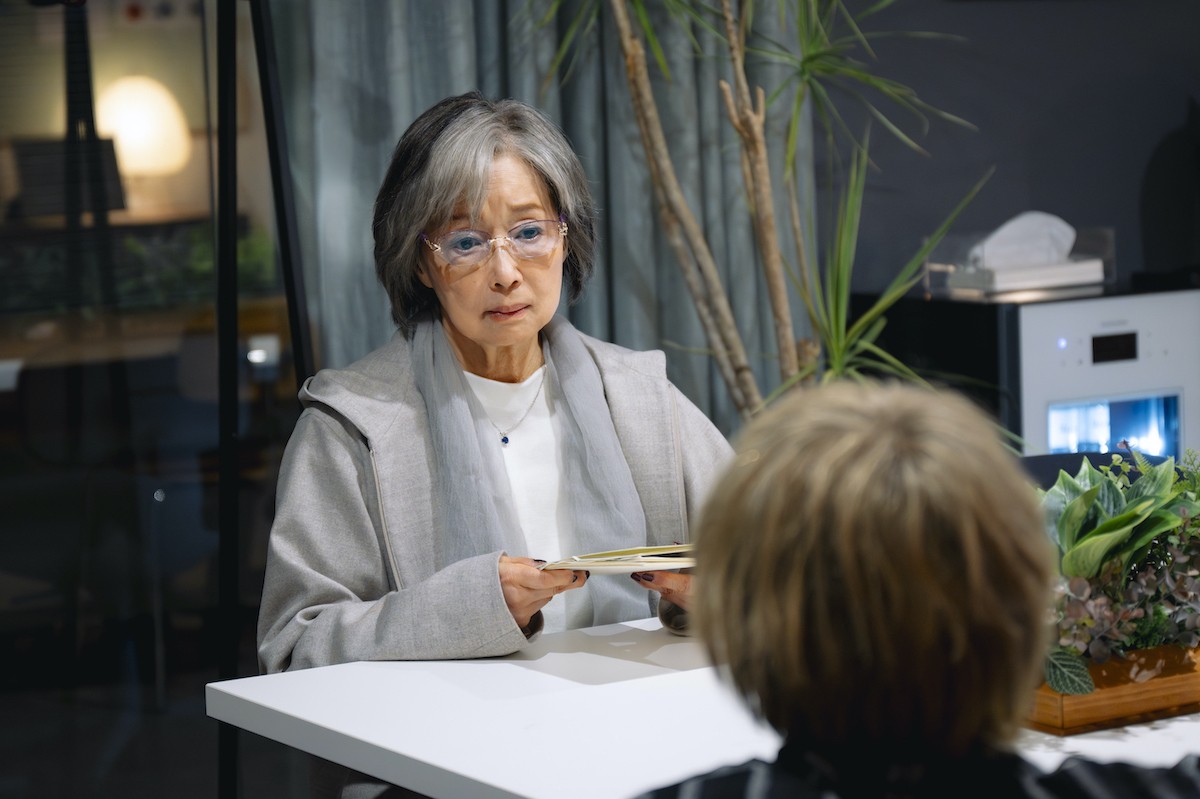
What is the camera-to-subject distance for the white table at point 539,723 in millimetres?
1226

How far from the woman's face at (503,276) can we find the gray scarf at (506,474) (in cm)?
7

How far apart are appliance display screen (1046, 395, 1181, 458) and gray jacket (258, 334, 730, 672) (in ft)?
4.77

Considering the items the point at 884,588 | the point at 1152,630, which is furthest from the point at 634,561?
the point at 884,588

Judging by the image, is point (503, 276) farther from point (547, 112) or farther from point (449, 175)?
point (547, 112)

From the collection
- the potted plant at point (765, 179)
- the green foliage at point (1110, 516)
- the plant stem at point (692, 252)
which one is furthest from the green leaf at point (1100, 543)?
the plant stem at point (692, 252)

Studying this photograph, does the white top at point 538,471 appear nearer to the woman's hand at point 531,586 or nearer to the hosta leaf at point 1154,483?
the woman's hand at point 531,586

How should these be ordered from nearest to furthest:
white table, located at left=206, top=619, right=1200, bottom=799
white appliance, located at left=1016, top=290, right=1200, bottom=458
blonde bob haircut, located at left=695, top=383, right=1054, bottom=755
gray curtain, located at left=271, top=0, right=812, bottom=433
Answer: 1. blonde bob haircut, located at left=695, top=383, right=1054, bottom=755
2. white table, located at left=206, top=619, right=1200, bottom=799
3. gray curtain, located at left=271, top=0, right=812, bottom=433
4. white appliance, located at left=1016, top=290, right=1200, bottom=458

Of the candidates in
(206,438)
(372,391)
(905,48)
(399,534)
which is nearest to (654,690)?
(399,534)

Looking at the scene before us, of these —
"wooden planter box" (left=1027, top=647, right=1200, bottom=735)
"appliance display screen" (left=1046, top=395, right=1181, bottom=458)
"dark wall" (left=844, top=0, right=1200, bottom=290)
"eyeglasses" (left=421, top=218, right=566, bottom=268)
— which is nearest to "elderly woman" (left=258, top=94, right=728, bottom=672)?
"eyeglasses" (left=421, top=218, right=566, bottom=268)

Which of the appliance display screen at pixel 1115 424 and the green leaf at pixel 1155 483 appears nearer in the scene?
the green leaf at pixel 1155 483

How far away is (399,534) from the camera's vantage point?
1.83m

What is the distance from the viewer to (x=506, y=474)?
195 cm

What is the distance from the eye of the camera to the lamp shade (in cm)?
273

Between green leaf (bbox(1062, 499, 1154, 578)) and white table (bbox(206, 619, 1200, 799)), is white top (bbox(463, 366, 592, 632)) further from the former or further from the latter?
green leaf (bbox(1062, 499, 1154, 578))
